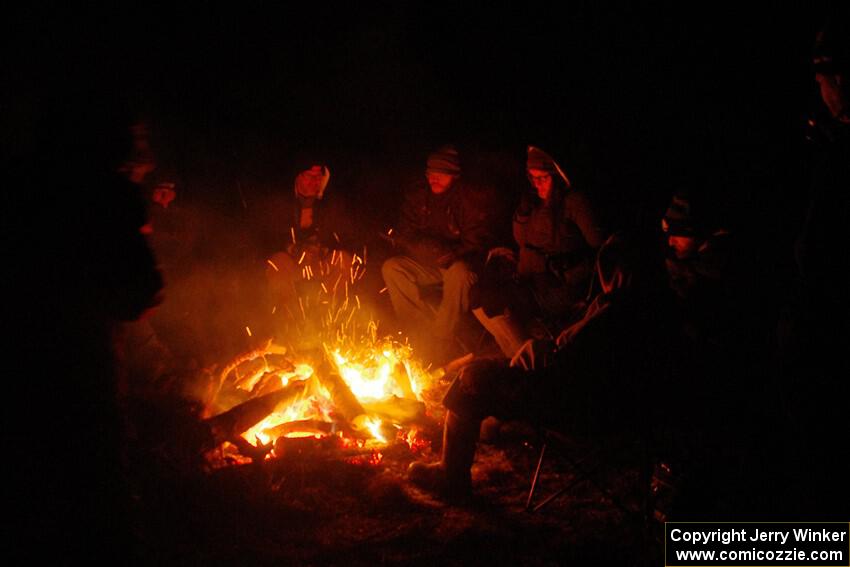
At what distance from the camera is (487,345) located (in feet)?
21.0

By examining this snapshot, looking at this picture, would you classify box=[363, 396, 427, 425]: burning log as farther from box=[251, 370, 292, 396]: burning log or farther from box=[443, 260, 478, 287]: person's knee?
box=[443, 260, 478, 287]: person's knee

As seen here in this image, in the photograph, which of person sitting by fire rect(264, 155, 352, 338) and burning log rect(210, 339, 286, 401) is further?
person sitting by fire rect(264, 155, 352, 338)

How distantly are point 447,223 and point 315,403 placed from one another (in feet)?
8.77

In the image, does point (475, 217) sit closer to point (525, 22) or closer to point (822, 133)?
point (525, 22)

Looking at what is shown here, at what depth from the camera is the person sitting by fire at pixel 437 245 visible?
6.18 meters

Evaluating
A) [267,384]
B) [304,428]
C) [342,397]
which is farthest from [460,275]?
[304,428]

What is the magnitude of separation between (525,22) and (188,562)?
7500 millimetres

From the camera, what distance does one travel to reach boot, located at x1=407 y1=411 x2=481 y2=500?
370 cm

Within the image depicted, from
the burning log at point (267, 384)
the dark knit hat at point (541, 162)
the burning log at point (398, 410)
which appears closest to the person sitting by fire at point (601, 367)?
the burning log at point (398, 410)

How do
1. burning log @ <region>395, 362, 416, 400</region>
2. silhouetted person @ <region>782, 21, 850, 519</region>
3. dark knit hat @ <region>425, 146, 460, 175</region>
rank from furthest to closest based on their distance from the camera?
dark knit hat @ <region>425, 146, 460, 175</region> → burning log @ <region>395, 362, 416, 400</region> → silhouetted person @ <region>782, 21, 850, 519</region>

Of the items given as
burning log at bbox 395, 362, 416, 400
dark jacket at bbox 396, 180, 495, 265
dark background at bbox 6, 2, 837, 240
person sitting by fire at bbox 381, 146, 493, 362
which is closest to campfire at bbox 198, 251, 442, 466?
burning log at bbox 395, 362, 416, 400

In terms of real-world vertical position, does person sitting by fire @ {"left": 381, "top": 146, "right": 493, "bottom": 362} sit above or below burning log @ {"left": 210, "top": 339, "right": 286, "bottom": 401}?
above

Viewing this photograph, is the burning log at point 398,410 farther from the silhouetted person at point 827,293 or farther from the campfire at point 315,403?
the silhouetted person at point 827,293

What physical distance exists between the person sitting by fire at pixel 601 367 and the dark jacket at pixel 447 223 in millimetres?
2941
